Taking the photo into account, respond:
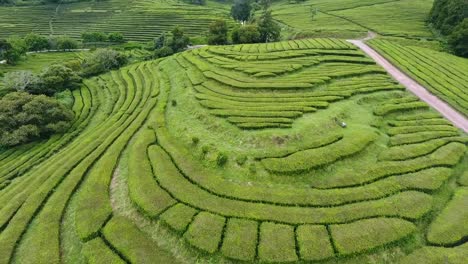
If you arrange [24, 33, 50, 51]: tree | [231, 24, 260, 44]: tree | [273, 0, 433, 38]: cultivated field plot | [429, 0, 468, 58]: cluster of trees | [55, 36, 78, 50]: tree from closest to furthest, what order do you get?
1. [429, 0, 468, 58]: cluster of trees
2. [231, 24, 260, 44]: tree
3. [273, 0, 433, 38]: cultivated field plot
4. [24, 33, 50, 51]: tree
5. [55, 36, 78, 50]: tree

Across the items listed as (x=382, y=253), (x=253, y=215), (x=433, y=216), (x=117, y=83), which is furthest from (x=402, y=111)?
(x=117, y=83)

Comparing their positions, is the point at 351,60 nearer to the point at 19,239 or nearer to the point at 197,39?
the point at 19,239

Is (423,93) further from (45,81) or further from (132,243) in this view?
(45,81)

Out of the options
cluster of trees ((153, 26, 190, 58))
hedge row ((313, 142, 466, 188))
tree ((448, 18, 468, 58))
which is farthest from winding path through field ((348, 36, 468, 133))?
cluster of trees ((153, 26, 190, 58))

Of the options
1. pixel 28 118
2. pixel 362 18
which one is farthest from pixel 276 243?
pixel 362 18

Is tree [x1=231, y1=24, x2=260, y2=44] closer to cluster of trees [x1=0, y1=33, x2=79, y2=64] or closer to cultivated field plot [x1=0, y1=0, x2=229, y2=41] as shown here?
cultivated field plot [x1=0, y1=0, x2=229, y2=41]

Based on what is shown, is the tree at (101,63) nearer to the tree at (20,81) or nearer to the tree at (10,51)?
the tree at (20,81)
